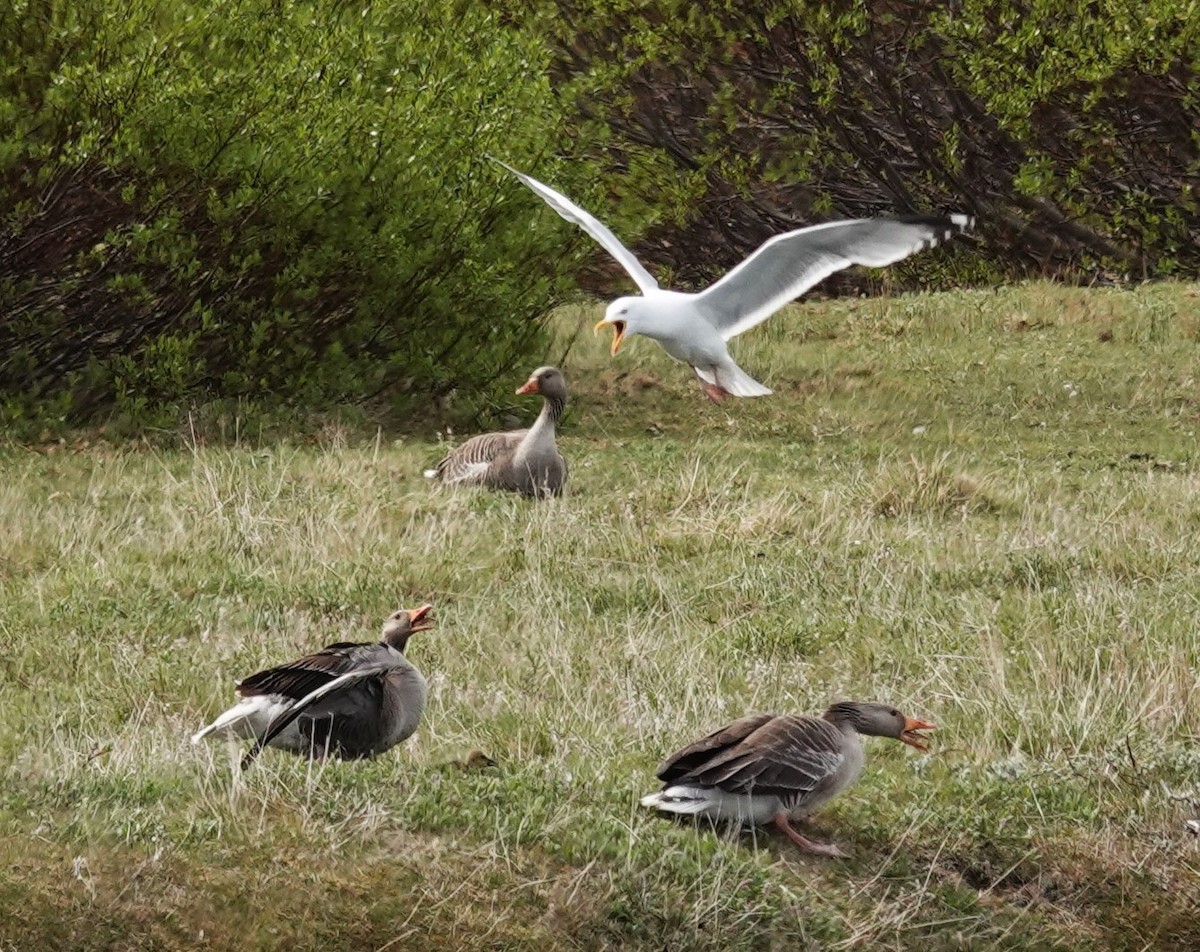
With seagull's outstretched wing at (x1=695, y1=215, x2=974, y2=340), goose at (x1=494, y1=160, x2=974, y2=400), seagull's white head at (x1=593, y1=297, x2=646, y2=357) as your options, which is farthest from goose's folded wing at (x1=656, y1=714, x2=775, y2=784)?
seagull's white head at (x1=593, y1=297, x2=646, y2=357)

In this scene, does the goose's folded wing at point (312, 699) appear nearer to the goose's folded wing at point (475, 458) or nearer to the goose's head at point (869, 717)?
the goose's head at point (869, 717)

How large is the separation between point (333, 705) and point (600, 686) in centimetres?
181

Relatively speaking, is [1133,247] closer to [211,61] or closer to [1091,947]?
[211,61]

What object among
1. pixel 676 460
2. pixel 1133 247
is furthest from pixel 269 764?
pixel 1133 247

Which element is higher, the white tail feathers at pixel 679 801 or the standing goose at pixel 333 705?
the standing goose at pixel 333 705

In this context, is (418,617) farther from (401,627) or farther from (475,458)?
(475,458)

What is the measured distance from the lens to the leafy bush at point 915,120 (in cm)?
2277

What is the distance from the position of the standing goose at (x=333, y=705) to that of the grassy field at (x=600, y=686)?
113 mm

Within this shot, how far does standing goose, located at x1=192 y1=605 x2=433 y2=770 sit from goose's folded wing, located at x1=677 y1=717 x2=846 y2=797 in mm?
1017

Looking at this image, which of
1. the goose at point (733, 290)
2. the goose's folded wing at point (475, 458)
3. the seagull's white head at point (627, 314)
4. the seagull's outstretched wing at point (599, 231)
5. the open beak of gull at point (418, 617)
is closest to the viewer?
the open beak of gull at point (418, 617)

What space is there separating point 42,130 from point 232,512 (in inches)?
185

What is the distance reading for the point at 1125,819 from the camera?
702cm

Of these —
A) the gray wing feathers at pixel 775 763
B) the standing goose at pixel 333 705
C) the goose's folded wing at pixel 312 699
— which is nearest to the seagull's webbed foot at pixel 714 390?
the standing goose at pixel 333 705

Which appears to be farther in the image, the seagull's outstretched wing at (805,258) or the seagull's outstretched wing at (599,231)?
the seagull's outstretched wing at (599,231)
